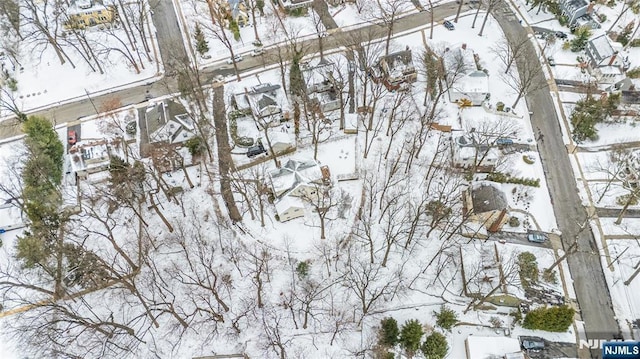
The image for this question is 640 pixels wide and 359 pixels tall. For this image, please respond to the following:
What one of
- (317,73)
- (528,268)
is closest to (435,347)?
(528,268)

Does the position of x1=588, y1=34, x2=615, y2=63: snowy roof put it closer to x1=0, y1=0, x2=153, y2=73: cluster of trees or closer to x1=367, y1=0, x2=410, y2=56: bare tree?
x1=367, y1=0, x2=410, y2=56: bare tree

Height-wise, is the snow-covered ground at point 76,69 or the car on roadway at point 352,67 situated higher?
the snow-covered ground at point 76,69

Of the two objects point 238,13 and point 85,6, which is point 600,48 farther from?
point 85,6

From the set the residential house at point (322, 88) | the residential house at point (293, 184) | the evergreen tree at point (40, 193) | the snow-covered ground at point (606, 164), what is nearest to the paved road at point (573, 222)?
the snow-covered ground at point (606, 164)

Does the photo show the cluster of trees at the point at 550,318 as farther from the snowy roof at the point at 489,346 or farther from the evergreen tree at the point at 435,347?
the evergreen tree at the point at 435,347

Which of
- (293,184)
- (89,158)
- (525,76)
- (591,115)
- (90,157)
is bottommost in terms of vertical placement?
(591,115)

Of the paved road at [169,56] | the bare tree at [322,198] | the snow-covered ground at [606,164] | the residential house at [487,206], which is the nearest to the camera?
the snow-covered ground at [606,164]

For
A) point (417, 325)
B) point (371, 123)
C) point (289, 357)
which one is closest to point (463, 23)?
point (371, 123)
